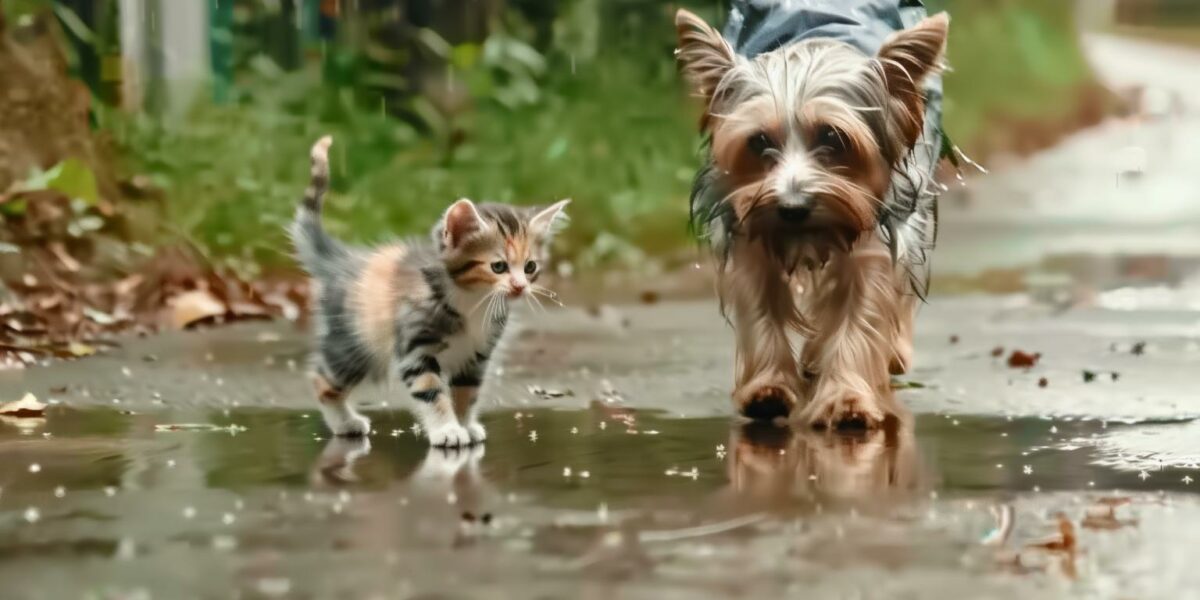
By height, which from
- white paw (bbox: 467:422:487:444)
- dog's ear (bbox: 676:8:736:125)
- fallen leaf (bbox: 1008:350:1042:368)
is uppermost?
dog's ear (bbox: 676:8:736:125)

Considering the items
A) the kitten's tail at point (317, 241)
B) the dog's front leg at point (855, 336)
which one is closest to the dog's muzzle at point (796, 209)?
the dog's front leg at point (855, 336)

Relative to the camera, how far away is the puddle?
179 inches

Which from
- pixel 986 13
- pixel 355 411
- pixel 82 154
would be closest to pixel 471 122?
pixel 82 154

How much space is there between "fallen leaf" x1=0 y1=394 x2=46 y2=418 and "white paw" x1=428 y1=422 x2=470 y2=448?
1736 millimetres

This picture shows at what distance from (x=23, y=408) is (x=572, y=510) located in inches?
110

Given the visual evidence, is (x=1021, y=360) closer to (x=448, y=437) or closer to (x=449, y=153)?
(x=448, y=437)

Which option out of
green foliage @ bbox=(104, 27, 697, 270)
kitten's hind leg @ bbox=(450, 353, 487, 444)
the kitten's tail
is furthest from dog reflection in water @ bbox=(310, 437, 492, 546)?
green foliage @ bbox=(104, 27, 697, 270)

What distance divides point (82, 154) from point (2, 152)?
0.70 m

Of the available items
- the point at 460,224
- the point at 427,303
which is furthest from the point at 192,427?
the point at 460,224

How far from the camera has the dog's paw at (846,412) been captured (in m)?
6.92

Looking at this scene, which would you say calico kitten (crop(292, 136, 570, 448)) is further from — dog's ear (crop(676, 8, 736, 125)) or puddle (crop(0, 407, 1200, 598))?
dog's ear (crop(676, 8, 736, 125))

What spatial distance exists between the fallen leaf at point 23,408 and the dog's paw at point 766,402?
2.57 m

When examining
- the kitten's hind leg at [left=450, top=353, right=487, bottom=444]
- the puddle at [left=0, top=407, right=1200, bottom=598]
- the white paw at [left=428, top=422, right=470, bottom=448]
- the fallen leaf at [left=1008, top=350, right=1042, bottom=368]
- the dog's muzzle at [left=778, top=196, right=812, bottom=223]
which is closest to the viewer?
the puddle at [left=0, top=407, right=1200, bottom=598]

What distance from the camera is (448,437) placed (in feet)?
21.1
